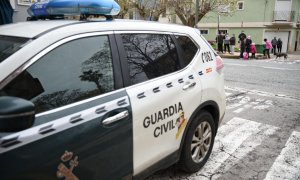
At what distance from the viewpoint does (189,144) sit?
3148 millimetres

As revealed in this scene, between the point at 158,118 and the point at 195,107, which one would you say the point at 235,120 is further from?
the point at 158,118

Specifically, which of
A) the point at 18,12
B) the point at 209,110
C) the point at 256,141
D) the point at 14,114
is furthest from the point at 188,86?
the point at 18,12

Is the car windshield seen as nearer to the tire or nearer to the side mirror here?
the side mirror

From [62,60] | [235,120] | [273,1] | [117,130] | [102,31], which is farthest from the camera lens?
[273,1]

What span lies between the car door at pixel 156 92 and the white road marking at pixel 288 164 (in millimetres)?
1359

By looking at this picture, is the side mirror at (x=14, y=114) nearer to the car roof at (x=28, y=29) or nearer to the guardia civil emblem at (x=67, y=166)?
the guardia civil emblem at (x=67, y=166)

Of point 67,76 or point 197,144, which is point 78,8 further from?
→ point 197,144

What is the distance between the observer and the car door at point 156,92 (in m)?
2.41

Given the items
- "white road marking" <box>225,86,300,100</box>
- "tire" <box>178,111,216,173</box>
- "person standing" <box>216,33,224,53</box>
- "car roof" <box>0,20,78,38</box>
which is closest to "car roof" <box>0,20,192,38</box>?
"car roof" <box>0,20,78,38</box>

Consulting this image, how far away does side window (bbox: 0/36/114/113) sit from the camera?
184cm

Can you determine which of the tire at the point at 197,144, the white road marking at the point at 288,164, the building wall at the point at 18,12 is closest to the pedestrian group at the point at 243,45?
the building wall at the point at 18,12

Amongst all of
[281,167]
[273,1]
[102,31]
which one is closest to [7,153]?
[102,31]

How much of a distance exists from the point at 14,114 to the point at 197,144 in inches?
87.5

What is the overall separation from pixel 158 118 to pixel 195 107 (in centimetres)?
64
